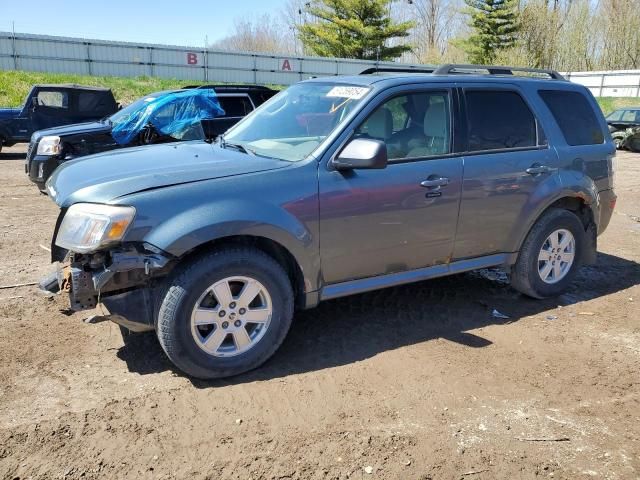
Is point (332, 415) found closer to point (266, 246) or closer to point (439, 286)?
point (266, 246)

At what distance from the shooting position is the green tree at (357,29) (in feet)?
139

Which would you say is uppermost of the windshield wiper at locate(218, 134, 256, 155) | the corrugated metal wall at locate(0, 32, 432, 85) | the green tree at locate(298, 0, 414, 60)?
the green tree at locate(298, 0, 414, 60)

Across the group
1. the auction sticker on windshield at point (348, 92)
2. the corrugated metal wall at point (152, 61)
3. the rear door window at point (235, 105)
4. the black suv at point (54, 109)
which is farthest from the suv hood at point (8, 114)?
the corrugated metal wall at point (152, 61)

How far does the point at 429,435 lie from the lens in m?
3.16

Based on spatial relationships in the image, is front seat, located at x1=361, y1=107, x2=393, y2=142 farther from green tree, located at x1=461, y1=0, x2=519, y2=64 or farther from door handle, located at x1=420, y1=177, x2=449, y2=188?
green tree, located at x1=461, y1=0, x2=519, y2=64

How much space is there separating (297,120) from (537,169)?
2.06 meters

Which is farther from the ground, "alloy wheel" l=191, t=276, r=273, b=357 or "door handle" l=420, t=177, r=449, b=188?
"door handle" l=420, t=177, r=449, b=188

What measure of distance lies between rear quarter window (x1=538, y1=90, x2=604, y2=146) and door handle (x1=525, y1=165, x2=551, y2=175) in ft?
1.60

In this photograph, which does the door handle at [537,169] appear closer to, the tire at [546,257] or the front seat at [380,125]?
the tire at [546,257]

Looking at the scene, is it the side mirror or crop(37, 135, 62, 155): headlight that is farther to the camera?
crop(37, 135, 62, 155): headlight

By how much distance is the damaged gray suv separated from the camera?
338 cm

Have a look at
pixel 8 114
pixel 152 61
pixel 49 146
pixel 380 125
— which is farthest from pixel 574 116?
pixel 152 61

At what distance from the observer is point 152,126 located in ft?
32.7

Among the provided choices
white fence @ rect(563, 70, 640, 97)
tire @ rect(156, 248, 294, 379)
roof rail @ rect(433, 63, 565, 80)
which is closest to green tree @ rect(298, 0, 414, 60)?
white fence @ rect(563, 70, 640, 97)
